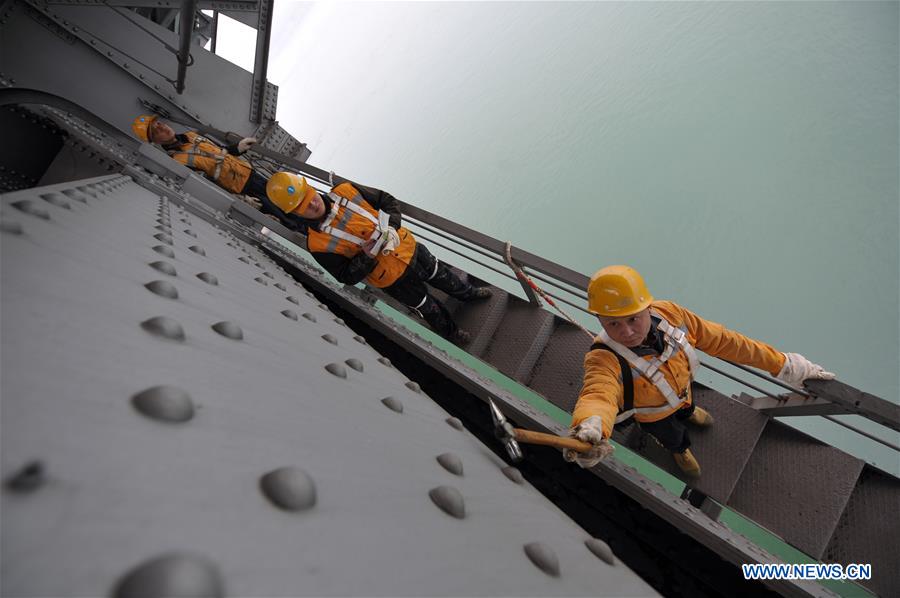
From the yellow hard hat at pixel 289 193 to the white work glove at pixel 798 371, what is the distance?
12.8 ft

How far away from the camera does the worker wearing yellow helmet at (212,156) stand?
6.03 metres

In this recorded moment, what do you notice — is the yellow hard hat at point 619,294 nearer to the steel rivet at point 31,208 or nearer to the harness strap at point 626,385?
the harness strap at point 626,385

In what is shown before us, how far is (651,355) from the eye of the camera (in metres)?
2.67

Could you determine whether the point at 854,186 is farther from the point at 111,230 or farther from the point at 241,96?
the point at 111,230

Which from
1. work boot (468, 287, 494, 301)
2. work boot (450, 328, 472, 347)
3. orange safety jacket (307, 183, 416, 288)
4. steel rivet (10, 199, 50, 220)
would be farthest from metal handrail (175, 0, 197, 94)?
steel rivet (10, 199, 50, 220)

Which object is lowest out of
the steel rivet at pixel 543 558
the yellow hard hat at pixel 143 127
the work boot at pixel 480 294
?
Result: the steel rivet at pixel 543 558

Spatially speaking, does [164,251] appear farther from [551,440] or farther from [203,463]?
[551,440]

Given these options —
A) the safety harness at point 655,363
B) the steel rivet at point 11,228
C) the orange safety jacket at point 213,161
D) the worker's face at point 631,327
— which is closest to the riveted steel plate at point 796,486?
the safety harness at point 655,363

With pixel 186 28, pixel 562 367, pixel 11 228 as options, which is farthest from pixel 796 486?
pixel 186 28

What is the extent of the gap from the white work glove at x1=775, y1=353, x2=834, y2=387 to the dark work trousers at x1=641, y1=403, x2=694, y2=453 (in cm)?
57

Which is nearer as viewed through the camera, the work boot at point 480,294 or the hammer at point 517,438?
the hammer at point 517,438

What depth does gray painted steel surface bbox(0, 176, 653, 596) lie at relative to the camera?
36cm

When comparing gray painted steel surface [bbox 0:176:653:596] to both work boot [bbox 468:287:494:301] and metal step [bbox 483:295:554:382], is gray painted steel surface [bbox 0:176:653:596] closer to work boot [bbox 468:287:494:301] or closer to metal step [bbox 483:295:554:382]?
metal step [bbox 483:295:554:382]

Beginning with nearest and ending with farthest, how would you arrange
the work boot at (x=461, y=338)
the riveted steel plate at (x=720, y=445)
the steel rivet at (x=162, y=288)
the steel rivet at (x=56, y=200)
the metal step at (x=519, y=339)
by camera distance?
the steel rivet at (x=162, y=288)
the steel rivet at (x=56, y=200)
the riveted steel plate at (x=720, y=445)
the metal step at (x=519, y=339)
the work boot at (x=461, y=338)
